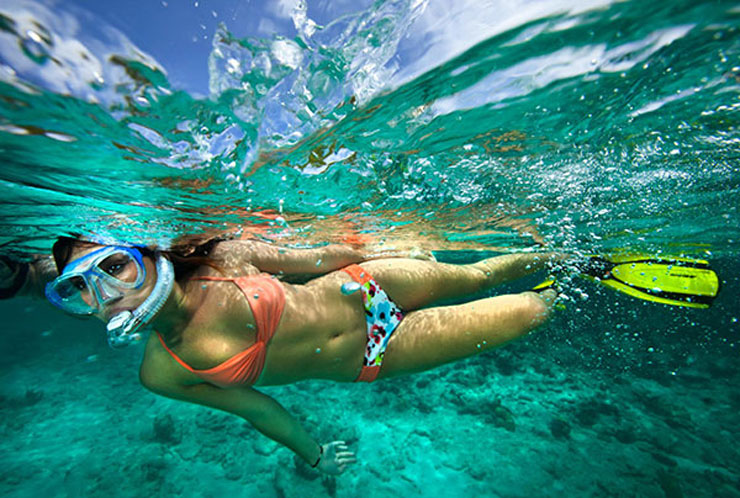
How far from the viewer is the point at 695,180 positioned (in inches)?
244

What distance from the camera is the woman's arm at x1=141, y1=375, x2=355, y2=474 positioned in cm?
295

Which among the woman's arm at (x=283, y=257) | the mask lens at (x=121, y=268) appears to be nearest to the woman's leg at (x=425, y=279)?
the woman's arm at (x=283, y=257)

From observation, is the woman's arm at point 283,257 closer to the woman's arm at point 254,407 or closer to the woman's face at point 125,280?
the woman's face at point 125,280

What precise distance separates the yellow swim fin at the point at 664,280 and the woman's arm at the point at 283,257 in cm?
492

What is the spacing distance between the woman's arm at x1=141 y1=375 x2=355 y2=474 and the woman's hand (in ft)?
0.72

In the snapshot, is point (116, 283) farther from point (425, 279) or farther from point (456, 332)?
point (456, 332)

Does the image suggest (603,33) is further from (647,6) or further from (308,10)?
(308,10)

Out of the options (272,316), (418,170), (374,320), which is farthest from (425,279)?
(418,170)

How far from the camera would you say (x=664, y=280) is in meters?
5.08

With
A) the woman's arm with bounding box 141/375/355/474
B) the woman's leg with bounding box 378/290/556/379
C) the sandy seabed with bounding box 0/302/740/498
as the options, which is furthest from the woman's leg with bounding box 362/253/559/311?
→ the sandy seabed with bounding box 0/302/740/498

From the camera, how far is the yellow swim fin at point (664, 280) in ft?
16.2

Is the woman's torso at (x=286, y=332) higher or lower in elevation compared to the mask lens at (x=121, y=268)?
lower

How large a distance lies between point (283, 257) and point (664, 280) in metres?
6.27

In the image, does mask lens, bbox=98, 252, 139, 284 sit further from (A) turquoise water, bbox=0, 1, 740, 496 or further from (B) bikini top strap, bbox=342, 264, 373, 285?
(B) bikini top strap, bbox=342, 264, 373, 285
